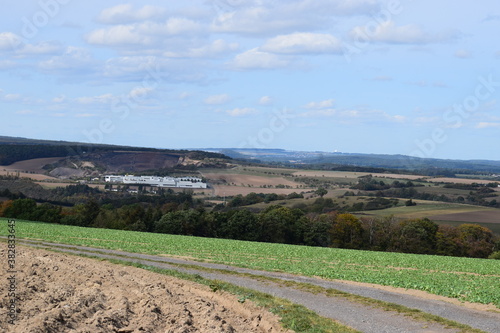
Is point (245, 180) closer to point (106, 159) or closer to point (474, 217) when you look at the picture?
point (106, 159)

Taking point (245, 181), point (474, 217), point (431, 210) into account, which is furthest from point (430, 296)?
point (245, 181)

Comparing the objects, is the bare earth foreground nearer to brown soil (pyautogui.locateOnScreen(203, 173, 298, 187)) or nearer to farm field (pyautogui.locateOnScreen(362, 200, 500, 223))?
farm field (pyautogui.locateOnScreen(362, 200, 500, 223))

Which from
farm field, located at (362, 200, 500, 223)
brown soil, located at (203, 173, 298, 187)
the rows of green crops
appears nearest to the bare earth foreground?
the rows of green crops

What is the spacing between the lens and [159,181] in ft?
507

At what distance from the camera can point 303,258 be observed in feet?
134

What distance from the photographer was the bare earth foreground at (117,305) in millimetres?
14547

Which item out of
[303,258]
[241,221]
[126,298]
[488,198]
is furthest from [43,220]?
[488,198]

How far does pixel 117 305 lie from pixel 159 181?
457ft

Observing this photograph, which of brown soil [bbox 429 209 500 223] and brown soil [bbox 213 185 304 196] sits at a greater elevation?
brown soil [bbox 213 185 304 196]

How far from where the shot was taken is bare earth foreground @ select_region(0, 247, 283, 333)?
14.5 meters

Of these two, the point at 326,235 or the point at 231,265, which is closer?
the point at 231,265

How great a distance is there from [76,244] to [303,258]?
15306 mm

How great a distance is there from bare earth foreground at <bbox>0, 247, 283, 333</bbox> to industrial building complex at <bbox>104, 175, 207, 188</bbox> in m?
128

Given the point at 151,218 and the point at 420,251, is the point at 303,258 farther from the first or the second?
the point at 151,218
